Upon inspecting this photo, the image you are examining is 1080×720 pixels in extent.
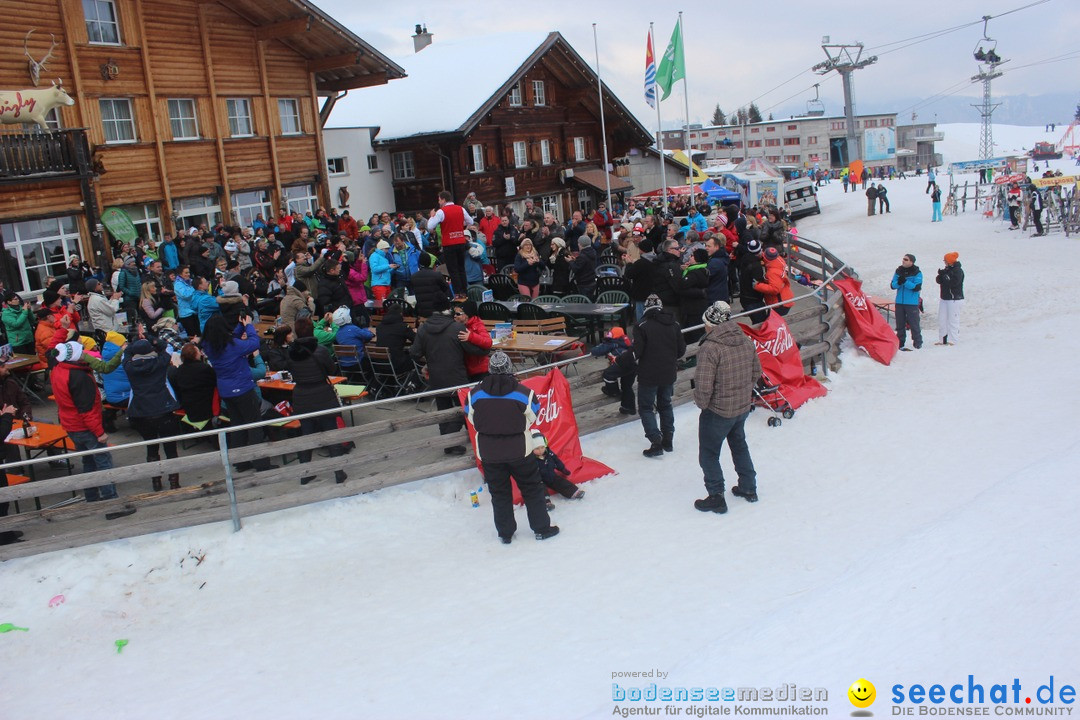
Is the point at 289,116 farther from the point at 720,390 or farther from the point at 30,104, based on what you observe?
the point at 720,390

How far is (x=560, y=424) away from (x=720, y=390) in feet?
6.25

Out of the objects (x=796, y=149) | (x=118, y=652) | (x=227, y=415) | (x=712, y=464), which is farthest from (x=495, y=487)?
(x=796, y=149)

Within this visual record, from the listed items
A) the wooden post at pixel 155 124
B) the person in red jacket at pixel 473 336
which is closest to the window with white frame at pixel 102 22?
the wooden post at pixel 155 124

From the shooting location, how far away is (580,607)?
647 centimetres

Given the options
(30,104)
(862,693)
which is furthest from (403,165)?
(862,693)

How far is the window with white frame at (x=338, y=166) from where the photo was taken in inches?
1029

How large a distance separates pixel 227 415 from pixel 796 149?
84.8 meters

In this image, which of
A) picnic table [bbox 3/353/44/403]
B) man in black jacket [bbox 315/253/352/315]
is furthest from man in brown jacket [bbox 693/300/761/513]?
picnic table [bbox 3/353/44/403]

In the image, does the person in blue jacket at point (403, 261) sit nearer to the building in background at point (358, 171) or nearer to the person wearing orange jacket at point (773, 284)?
the person wearing orange jacket at point (773, 284)

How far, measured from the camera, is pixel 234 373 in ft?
28.7

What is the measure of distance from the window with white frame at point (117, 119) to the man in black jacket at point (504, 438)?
49.0 ft

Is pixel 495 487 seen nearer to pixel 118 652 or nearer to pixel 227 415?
pixel 118 652

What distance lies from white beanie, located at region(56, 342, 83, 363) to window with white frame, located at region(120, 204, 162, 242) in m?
11.3

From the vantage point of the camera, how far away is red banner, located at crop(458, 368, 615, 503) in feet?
28.3
